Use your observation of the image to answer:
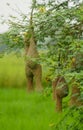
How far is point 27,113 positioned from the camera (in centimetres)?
707

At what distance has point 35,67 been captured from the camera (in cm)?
414

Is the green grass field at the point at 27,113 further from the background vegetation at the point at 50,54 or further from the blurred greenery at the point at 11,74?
the blurred greenery at the point at 11,74

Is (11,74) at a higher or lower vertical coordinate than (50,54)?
lower

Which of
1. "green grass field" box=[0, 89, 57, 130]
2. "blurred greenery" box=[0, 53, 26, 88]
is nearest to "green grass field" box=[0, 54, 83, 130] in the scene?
"green grass field" box=[0, 89, 57, 130]

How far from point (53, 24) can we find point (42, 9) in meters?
0.50

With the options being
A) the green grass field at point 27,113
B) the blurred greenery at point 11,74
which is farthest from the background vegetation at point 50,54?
the blurred greenery at point 11,74

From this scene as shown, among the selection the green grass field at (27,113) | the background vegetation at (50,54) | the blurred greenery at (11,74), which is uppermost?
the background vegetation at (50,54)

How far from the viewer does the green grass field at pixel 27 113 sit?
607 centimetres

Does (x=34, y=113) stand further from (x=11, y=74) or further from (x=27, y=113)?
(x=11, y=74)

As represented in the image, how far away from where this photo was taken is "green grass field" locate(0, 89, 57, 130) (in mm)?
6070

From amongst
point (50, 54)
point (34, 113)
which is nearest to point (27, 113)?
point (34, 113)

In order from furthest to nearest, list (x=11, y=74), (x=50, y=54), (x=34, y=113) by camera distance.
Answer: (x=11, y=74) < (x=34, y=113) < (x=50, y=54)

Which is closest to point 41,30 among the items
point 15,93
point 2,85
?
point 15,93

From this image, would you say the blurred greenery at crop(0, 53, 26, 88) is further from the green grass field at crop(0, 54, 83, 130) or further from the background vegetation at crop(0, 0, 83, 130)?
the background vegetation at crop(0, 0, 83, 130)
